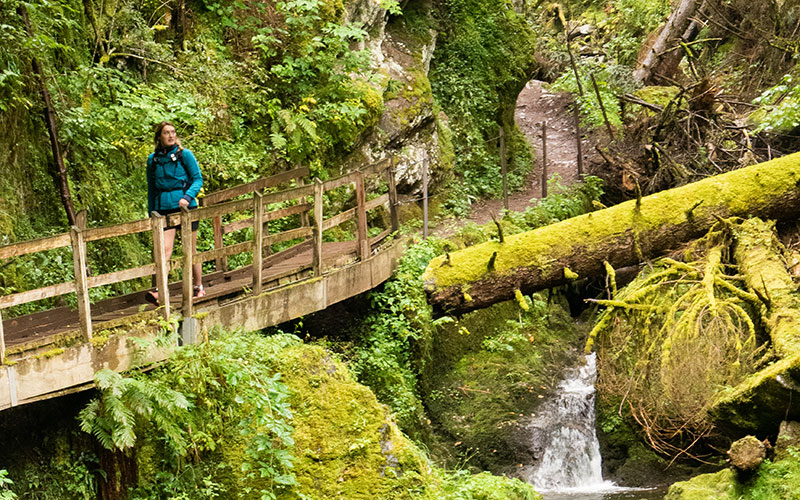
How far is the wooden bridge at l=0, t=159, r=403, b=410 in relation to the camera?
6379 mm

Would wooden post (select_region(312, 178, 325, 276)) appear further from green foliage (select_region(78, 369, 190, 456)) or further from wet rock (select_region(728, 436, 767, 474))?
wet rock (select_region(728, 436, 767, 474))

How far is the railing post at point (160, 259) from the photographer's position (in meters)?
7.04

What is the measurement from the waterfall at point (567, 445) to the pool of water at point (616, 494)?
0.76 ft

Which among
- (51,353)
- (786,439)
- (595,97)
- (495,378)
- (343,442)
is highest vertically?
(595,97)

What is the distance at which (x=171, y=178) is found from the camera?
820cm

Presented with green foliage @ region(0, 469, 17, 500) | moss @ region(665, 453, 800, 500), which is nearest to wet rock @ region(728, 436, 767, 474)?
moss @ region(665, 453, 800, 500)

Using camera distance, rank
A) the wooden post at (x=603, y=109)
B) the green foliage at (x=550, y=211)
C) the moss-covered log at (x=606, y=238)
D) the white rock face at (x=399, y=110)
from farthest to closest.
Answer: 1. the wooden post at (x=603, y=109)
2. the white rock face at (x=399, y=110)
3. the green foliage at (x=550, y=211)
4. the moss-covered log at (x=606, y=238)

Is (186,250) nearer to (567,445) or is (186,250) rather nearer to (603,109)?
(567,445)

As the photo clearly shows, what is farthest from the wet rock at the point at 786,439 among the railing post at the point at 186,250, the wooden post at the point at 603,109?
the wooden post at the point at 603,109

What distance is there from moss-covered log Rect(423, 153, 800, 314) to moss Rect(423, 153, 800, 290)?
0.01 meters

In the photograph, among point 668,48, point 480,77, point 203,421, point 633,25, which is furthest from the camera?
point 633,25

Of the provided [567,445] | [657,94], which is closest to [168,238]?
[567,445]

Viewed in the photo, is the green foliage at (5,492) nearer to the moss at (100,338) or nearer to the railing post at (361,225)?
the moss at (100,338)

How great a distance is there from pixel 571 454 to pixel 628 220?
3854 mm
